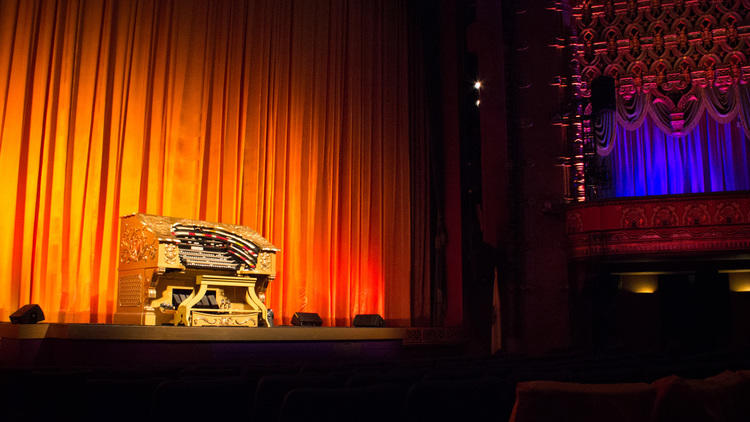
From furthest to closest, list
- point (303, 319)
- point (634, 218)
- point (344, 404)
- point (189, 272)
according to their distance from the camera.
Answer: point (634, 218), point (303, 319), point (189, 272), point (344, 404)

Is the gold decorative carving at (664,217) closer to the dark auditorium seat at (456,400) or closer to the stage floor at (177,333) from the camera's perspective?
the stage floor at (177,333)

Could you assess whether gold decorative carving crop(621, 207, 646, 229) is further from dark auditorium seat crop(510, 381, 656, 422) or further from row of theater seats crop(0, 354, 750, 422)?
dark auditorium seat crop(510, 381, 656, 422)

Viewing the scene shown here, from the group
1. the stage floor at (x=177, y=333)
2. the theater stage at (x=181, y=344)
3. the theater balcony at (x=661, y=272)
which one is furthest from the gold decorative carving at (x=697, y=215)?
the stage floor at (x=177, y=333)

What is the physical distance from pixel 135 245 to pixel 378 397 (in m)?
5.52

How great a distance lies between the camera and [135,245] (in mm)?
7078

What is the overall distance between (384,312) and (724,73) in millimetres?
6389

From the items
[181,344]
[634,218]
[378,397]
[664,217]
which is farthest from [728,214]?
[378,397]

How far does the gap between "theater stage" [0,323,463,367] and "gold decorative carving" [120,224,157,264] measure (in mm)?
1112

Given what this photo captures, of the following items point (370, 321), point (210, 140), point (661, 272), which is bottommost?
point (370, 321)

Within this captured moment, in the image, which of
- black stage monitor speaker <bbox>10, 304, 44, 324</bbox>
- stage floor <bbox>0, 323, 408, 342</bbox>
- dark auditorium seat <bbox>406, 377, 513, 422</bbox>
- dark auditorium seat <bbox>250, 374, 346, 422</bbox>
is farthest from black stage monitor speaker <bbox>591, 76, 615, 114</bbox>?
dark auditorium seat <bbox>250, 374, 346, 422</bbox>

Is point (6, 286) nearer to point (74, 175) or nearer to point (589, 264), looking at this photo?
point (74, 175)

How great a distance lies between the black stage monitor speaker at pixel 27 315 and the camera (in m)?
5.73

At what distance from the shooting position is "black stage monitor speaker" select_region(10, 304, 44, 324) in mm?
5734

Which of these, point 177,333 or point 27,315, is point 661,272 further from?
point 27,315
